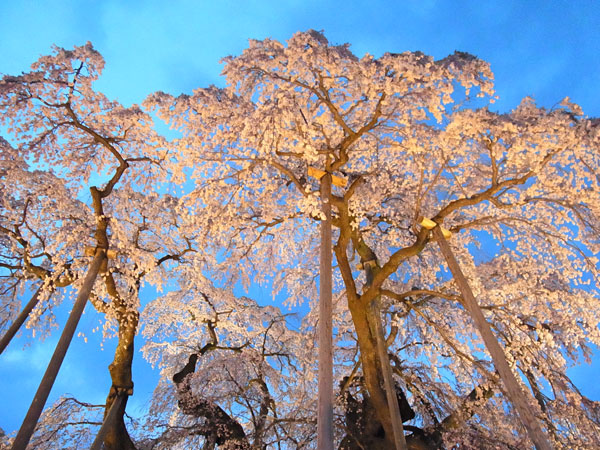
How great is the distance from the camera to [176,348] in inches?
495

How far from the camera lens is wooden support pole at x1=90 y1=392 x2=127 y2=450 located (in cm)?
616

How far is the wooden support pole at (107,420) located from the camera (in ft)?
20.2

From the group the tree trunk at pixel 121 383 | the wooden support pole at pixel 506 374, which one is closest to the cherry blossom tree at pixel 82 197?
the tree trunk at pixel 121 383

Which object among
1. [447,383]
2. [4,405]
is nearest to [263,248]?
[447,383]

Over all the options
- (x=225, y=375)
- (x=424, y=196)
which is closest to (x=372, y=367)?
(x=424, y=196)

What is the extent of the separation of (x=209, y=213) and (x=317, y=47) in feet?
13.2

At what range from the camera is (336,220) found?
7.96 metres

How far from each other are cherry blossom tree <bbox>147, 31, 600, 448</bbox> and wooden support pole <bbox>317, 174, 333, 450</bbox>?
140 centimetres

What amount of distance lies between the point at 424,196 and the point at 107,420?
24.4 ft

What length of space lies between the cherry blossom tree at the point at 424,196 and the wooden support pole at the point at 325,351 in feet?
4.59

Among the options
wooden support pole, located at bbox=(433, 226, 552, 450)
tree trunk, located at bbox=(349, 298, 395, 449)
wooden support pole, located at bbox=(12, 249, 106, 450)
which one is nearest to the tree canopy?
tree trunk, located at bbox=(349, 298, 395, 449)

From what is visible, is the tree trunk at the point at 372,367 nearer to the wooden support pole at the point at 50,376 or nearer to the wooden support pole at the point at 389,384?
the wooden support pole at the point at 389,384

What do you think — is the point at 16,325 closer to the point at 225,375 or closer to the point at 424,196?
the point at 225,375

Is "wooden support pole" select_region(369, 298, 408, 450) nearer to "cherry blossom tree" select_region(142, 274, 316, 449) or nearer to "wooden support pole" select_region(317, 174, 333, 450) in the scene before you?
"wooden support pole" select_region(317, 174, 333, 450)
